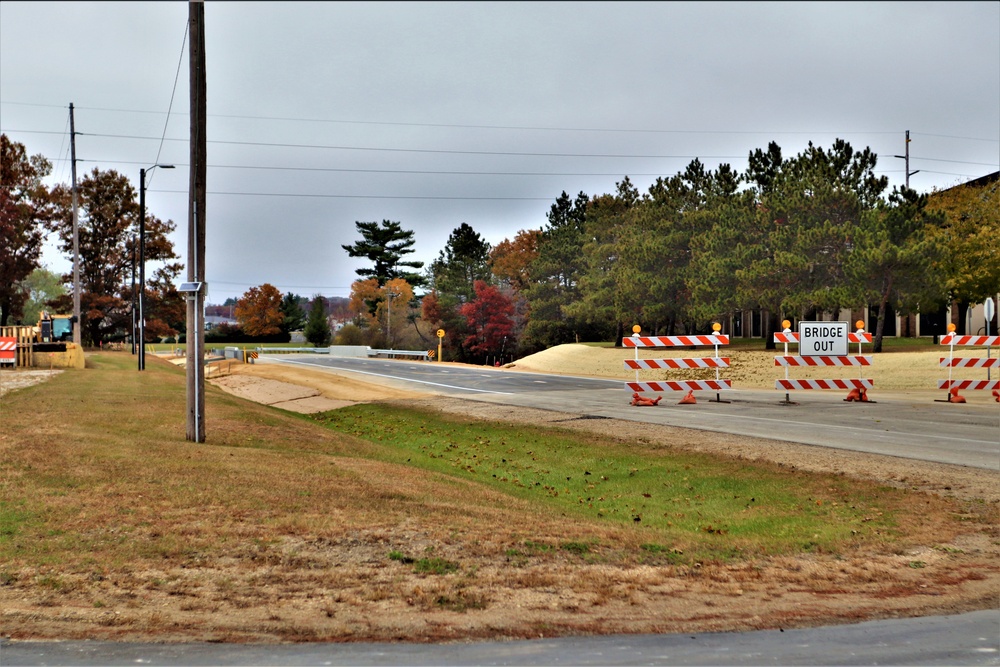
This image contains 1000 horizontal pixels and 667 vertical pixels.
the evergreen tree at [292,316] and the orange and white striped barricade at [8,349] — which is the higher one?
the evergreen tree at [292,316]

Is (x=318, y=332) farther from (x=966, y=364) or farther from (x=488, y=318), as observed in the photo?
(x=966, y=364)

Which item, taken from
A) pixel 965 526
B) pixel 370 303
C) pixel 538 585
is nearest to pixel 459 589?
pixel 538 585

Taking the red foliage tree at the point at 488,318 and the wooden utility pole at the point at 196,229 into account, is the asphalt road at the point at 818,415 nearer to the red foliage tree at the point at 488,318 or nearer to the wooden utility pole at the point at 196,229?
the wooden utility pole at the point at 196,229

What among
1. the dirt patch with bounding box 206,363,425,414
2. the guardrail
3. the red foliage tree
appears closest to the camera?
the dirt patch with bounding box 206,363,425,414

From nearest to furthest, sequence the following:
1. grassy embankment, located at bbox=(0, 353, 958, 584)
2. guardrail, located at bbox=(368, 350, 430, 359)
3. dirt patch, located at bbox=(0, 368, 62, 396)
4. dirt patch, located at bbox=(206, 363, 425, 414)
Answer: grassy embankment, located at bbox=(0, 353, 958, 584) → dirt patch, located at bbox=(0, 368, 62, 396) → dirt patch, located at bbox=(206, 363, 425, 414) → guardrail, located at bbox=(368, 350, 430, 359)

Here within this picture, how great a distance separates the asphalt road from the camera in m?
14.3

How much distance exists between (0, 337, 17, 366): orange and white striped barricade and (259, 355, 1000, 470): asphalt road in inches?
599


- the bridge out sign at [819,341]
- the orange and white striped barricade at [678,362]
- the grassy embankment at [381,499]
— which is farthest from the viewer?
the bridge out sign at [819,341]

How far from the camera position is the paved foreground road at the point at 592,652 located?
472cm

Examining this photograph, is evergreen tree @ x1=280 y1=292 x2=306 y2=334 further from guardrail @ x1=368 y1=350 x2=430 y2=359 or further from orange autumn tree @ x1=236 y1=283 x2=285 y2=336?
guardrail @ x1=368 y1=350 x2=430 y2=359

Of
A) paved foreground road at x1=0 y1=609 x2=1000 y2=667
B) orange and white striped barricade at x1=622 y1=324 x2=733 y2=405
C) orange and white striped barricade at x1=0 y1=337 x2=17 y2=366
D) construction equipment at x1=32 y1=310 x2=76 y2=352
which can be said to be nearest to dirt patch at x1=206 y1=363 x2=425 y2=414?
construction equipment at x1=32 y1=310 x2=76 y2=352

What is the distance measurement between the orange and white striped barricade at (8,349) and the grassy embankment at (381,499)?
688 inches

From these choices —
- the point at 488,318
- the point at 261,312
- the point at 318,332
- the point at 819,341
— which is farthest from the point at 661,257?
the point at 261,312

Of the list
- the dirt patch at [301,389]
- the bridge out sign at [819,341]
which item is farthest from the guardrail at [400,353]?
the bridge out sign at [819,341]
